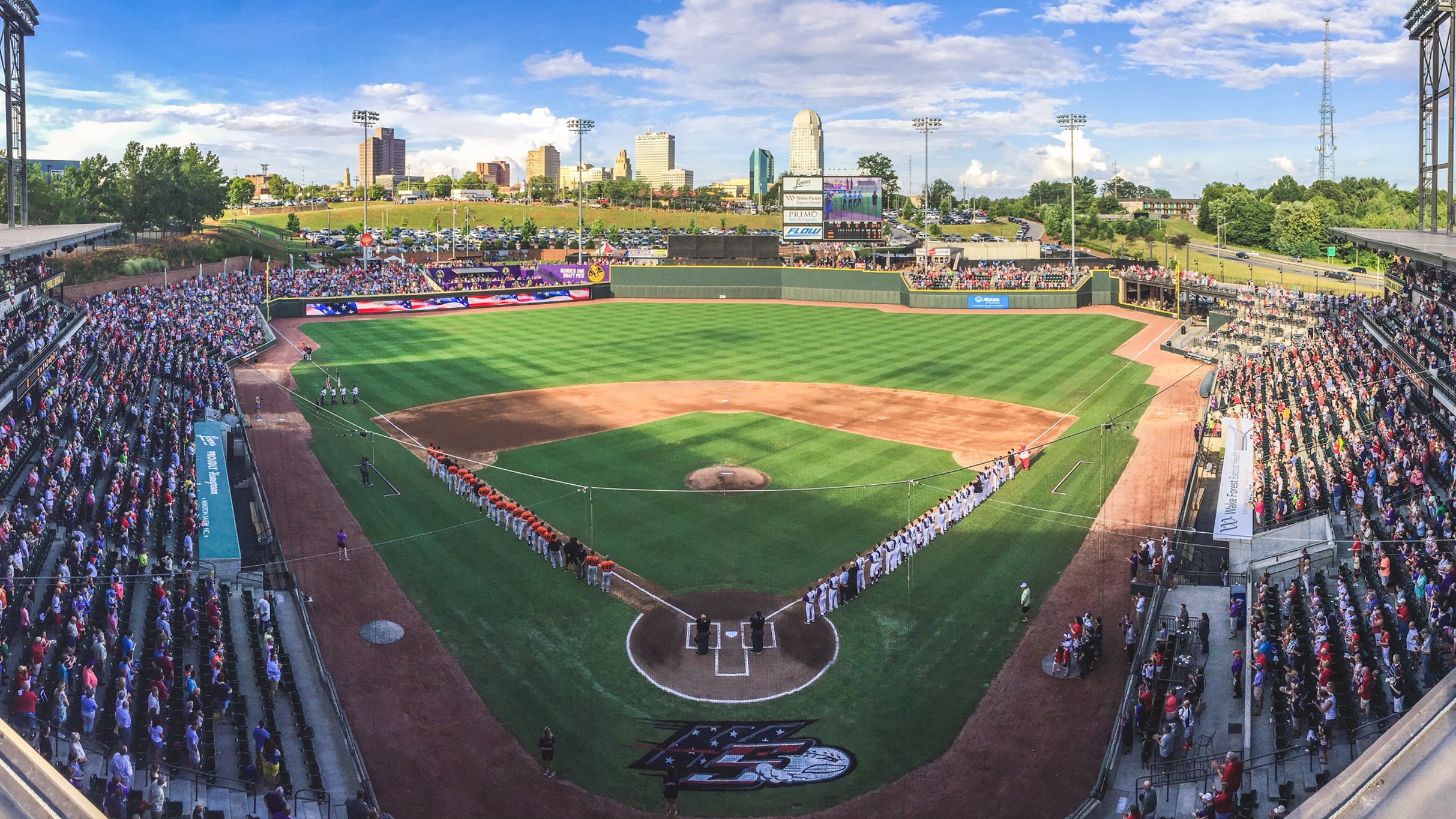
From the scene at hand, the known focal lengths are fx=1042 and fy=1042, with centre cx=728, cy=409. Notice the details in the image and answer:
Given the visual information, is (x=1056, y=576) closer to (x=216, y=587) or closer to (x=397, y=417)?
(x=216, y=587)

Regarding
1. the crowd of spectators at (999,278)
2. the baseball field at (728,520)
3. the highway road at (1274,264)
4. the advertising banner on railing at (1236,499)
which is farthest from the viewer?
the highway road at (1274,264)

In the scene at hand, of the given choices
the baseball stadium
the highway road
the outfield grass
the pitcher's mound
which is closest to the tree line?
the baseball stadium

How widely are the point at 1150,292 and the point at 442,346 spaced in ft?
152

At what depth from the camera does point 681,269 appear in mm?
82750

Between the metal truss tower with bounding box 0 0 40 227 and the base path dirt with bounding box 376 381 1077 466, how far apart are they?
1640cm

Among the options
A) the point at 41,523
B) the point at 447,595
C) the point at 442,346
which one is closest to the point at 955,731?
→ the point at 447,595

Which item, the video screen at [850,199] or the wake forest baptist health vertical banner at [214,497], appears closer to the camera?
the wake forest baptist health vertical banner at [214,497]

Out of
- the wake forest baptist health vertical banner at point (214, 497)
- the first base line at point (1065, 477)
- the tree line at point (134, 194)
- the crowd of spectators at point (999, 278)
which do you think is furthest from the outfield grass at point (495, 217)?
the first base line at point (1065, 477)

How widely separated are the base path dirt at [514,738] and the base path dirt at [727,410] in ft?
28.0

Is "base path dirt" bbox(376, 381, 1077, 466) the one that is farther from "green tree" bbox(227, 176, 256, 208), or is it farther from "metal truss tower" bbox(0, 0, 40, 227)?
"green tree" bbox(227, 176, 256, 208)

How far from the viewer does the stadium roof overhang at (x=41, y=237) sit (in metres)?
29.3

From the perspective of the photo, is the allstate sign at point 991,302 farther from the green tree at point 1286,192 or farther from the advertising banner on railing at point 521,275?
the green tree at point 1286,192

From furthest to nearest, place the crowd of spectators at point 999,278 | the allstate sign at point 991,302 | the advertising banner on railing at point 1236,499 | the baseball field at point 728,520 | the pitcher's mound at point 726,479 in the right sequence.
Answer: the crowd of spectators at point 999,278
the allstate sign at point 991,302
the pitcher's mound at point 726,479
the advertising banner on railing at point 1236,499
the baseball field at point 728,520

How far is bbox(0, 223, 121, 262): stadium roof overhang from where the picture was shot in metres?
29.3
